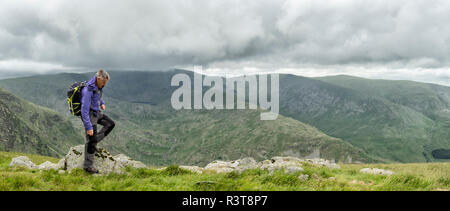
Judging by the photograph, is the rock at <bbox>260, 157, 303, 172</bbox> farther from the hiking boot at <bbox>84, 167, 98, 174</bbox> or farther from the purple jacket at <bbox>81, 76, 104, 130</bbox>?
the purple jacket at <bbox>81, 76, 104, 130</bbox>

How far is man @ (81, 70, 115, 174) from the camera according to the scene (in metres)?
12.4

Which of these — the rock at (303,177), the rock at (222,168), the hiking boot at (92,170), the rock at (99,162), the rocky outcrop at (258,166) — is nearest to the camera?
the rock at (303,177)

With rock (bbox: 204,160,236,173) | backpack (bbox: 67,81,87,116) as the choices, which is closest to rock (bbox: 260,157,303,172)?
rock (bbox: 204,160,236,173)

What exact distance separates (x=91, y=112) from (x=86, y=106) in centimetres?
92

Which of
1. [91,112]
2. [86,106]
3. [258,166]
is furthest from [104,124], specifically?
[258,166]

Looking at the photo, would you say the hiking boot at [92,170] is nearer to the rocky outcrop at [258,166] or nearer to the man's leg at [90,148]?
the man's leg at [90,148]

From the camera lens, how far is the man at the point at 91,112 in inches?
487

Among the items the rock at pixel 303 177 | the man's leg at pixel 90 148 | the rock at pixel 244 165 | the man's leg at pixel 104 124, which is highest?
the man's leg at pixel 104 124

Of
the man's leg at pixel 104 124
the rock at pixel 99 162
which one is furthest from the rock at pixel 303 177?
the man's leg at pixel 104 124

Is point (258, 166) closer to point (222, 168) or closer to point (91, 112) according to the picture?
point (222, 168)
